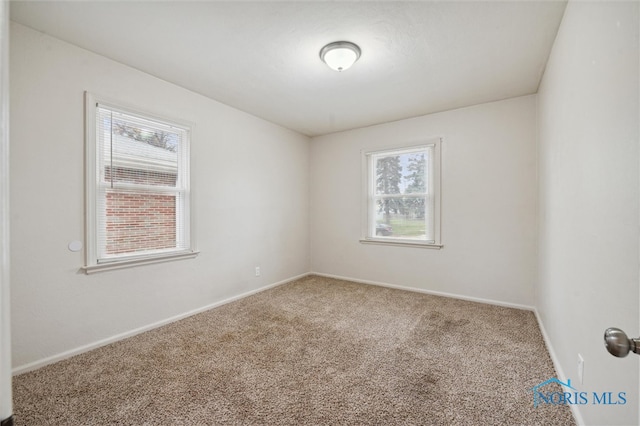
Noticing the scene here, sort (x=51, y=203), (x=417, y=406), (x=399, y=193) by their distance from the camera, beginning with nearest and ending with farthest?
(x=417, y=406) < (x=51, y=203) < (x=399, y=193)

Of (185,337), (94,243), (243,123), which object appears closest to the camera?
(94,243)

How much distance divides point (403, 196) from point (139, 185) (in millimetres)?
3283

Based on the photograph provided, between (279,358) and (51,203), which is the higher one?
(51,203)

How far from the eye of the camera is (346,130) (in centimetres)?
464

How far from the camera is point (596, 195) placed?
4.40 feet

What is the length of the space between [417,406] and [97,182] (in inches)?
118

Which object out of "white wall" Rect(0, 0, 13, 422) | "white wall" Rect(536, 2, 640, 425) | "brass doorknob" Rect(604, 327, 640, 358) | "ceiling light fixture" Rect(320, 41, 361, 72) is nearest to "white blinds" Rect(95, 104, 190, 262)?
"ceiling light fixture" Rect(320, 41, 361, 72)

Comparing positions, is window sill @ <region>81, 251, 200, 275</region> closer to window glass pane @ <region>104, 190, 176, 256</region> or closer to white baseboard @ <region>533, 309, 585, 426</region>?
window glass pane @ <region>104, 190, 176, 256</region>

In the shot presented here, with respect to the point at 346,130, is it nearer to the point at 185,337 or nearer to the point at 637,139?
the point at 185,337

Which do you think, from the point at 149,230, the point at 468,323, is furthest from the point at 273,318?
the point at 468,323

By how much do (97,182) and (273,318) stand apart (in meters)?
2.09

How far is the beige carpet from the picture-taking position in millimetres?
1659

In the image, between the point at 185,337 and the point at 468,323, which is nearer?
the point at 185,337

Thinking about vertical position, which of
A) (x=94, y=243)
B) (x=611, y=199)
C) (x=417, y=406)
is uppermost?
(x=611, y=199)
